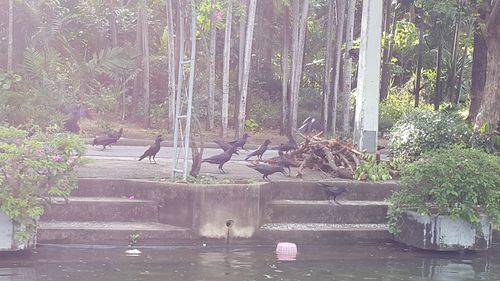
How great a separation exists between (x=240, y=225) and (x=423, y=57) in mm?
22988

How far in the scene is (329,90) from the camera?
2352 cm

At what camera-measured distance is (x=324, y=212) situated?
986 centimetres

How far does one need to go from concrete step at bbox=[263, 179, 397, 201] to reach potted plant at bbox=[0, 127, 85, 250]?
3.17 m

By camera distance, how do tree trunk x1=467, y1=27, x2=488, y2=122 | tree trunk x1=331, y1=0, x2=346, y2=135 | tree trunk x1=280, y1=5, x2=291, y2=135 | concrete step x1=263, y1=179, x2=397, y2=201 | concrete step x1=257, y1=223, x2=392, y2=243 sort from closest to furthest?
concrete step x1=257, y1=223, x2=392, y2=243 → concrete step x1=263, y1=179, x2=397, y2=201 → tree trunk x1=467, y1=27, x2=488, y2=122 → tree trunk x1=331, y1=0, x2=346, y2=135 → tree trunk x1=280, y1=5, x2=291, y2=135

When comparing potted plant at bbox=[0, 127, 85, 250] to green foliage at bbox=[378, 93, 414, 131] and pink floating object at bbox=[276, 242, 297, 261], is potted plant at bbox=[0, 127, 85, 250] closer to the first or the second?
pink floating object at bbox=[276, 242, 297, 261]

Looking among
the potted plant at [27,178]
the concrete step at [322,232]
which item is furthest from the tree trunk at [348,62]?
the potted plant at [27,178]

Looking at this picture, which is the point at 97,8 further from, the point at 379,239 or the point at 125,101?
the point at 379,239

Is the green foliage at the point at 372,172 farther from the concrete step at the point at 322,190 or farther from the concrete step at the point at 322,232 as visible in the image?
the concrete step at the point at 322,232

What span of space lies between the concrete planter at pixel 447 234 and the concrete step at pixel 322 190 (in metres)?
1.40

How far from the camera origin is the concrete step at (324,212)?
32.0 ft

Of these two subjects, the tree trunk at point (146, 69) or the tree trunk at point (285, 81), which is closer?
the tree trunk at point (146, 69)

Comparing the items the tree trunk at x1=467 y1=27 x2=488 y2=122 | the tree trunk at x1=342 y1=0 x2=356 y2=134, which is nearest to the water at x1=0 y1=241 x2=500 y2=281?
the tree trunk at x1=467 y1=27 x2=488 y2=122

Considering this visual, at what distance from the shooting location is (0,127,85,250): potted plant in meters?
7.46

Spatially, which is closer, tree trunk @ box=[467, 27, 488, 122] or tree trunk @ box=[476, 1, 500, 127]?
tree trunk @ box=[476, 1, 500, 127]
